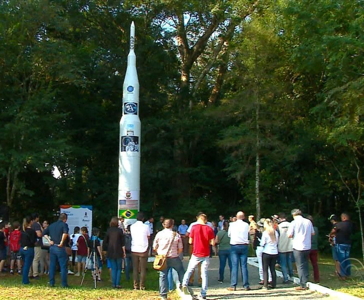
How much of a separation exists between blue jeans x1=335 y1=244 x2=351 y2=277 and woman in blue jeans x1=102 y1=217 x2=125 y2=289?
5.30 metres

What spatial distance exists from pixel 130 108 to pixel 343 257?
11.6m

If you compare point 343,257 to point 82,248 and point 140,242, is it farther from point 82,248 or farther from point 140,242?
point 82,248

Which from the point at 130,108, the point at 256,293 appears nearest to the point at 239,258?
the point at 256,293

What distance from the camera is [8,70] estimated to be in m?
22.5

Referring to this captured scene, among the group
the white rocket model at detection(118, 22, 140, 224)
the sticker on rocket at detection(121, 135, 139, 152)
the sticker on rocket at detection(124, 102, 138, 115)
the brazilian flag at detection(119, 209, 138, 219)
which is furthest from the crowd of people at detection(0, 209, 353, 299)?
the sticker on rocket at detection(124, 102, 138, 115)

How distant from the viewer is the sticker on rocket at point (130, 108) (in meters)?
22.1

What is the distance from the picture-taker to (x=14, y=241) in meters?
15.0

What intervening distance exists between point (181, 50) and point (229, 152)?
7.75 metres

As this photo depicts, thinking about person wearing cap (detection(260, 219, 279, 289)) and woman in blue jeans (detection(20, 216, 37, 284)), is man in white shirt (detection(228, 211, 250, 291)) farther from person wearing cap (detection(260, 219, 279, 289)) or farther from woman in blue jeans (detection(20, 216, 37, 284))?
woman in blue jeans (detection(20, 216, 37, 284))

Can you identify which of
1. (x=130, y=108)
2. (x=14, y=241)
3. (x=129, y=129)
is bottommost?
(x=14, y=241)

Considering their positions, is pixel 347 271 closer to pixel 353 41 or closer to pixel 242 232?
pixel 242 232

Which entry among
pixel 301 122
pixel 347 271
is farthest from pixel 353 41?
pixel 301 122

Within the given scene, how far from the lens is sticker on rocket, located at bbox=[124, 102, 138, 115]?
22109mm

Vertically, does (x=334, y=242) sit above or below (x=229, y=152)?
below
